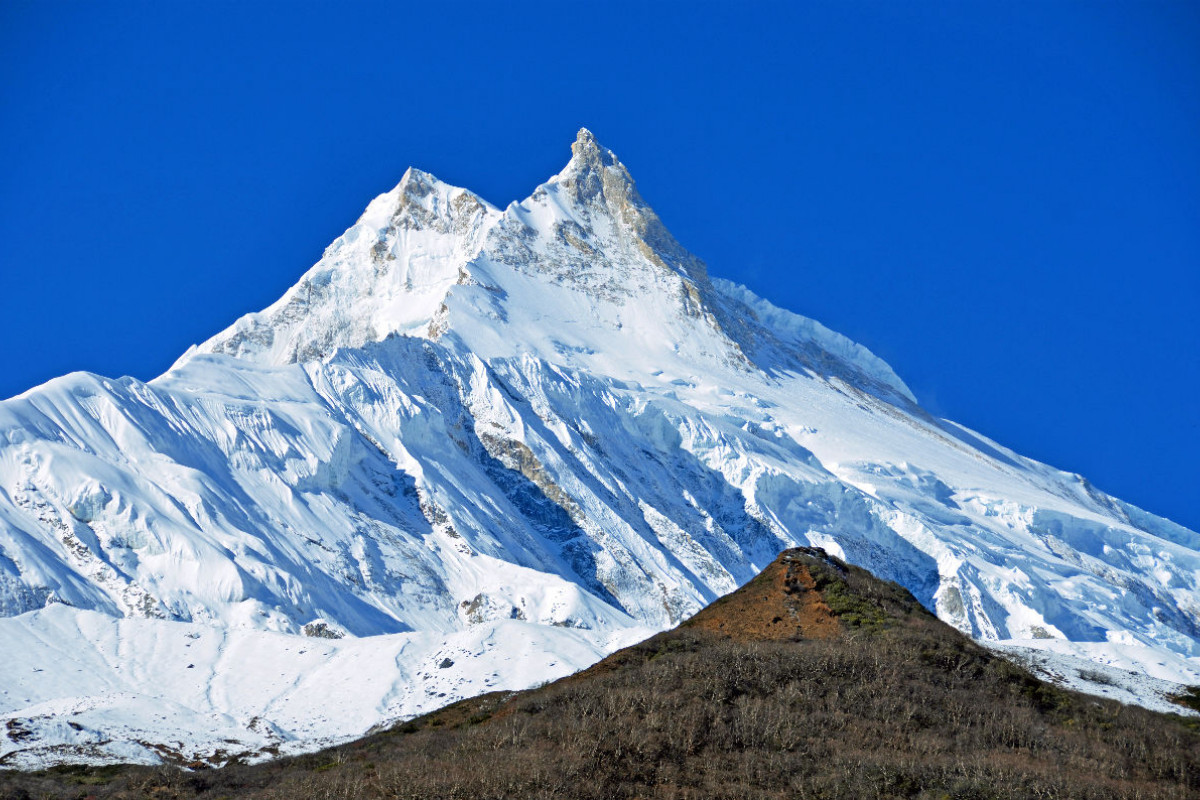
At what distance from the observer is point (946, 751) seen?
2459 centimetres

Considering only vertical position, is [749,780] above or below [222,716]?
below

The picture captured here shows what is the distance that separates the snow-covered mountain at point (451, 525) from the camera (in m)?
55.8

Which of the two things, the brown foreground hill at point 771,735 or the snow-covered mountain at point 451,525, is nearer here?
the brown foreground hill at point 771,735

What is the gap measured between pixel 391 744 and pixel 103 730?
620 inches

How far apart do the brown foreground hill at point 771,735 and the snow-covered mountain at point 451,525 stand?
6729mm

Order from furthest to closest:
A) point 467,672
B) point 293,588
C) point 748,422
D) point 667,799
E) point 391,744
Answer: point 748,422, point 293,588, point 467,672, point 391,744, point 667,799

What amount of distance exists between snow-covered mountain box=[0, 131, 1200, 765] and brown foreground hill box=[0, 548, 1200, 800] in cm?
673

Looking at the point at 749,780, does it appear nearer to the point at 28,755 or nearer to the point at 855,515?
the point at 28,755

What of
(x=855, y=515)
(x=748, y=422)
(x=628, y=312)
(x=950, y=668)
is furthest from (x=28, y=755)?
(x=628, y=312)

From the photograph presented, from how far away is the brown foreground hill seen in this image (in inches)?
873

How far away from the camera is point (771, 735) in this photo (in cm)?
2475

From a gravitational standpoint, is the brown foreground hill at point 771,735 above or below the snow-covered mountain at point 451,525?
below

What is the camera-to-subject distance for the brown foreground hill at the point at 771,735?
72.7 ft

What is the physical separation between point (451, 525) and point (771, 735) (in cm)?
10095
